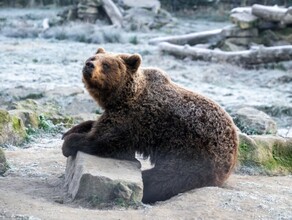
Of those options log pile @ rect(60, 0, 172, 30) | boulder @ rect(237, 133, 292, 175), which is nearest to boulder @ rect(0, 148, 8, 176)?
boulder @ rect(237, 133, 292, 175)

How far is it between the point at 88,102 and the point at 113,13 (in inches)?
530

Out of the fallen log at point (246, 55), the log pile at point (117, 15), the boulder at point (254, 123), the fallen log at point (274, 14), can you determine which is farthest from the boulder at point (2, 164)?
the log pile at point (117, 15)

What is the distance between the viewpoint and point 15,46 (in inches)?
773

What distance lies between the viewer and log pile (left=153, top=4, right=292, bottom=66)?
17812 mm

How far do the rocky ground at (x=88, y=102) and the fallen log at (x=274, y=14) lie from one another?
2043 millimetres

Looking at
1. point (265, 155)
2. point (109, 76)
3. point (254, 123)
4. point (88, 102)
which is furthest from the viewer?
point (88, 102)

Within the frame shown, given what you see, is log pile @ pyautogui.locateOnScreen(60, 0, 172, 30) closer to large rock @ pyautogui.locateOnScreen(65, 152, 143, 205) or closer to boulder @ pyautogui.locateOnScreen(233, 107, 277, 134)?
boulder @ pyautogui.locateOnScreen(233, 107, 277, 134)

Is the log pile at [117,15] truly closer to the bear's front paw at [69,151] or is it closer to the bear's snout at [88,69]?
the bear's snout at [88,69]

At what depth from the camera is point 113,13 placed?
998 inches

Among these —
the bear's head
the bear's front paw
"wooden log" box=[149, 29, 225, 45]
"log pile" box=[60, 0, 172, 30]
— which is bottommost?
"log pile" box=[60, 0, 172, 30]

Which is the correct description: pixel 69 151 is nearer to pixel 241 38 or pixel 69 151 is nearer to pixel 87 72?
pixel 87 72

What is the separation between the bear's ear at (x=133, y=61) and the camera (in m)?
6.55

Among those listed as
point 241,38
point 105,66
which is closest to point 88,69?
point 105,66

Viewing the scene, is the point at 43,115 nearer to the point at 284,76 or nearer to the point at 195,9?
the point at 284,76
